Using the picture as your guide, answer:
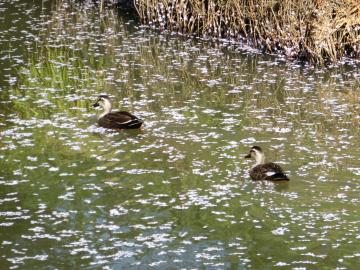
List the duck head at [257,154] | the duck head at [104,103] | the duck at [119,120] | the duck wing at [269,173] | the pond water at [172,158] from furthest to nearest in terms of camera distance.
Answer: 1. the duck head at [104,103]
2. the duck at [119,120]
3. the duck head at [257,154]
4. the duck wing at [269,173]
5. the pond water at [172,158]

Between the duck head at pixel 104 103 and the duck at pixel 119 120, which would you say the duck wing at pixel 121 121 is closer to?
the duck at pixel 119 120

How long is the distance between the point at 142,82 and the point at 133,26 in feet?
16.9

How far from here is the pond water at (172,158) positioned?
351 inches

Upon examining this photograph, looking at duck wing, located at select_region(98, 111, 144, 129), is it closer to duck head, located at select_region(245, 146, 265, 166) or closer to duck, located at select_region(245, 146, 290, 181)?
duck head, located at select_region(245, 146, 265, 166)

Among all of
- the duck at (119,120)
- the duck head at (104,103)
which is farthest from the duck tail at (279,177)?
the duck head at (104,103)

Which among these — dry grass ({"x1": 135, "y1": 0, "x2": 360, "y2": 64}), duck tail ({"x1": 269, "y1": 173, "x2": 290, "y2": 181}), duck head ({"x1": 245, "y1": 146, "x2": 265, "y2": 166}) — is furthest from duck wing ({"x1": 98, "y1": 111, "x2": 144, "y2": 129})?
dry grass ({"x1": 135, "y1": 0, "x2": 360, "y2": 64})

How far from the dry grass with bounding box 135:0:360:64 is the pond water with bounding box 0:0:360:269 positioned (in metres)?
0.49

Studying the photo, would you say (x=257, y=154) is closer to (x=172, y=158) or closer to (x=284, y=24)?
(x=172, y=158)

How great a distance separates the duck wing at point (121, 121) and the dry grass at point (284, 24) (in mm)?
5514

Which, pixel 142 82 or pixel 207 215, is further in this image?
pixel 142 82

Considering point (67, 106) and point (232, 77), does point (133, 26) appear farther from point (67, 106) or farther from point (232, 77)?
point (67, 106)

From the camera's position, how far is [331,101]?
1466cm

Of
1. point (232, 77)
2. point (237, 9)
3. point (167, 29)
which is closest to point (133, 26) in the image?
point (167, 29)

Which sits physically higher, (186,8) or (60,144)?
(186,8)
